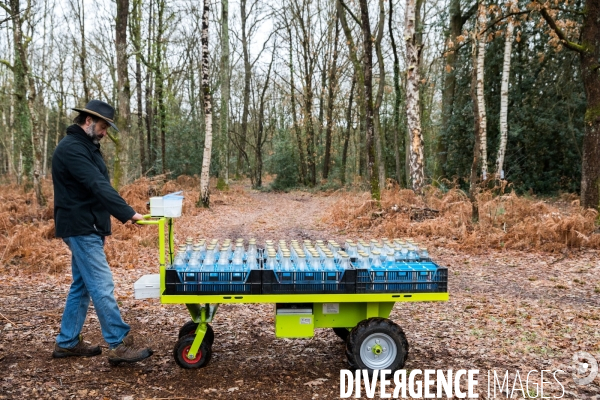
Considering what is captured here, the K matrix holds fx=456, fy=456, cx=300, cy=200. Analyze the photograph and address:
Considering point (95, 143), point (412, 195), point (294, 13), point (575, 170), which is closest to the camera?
point (95, 143)

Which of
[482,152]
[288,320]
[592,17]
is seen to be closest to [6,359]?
[288,320]

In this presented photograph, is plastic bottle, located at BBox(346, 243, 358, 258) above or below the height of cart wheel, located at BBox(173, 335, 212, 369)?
above

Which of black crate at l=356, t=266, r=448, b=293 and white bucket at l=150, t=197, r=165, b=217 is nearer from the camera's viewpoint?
white bucket at l=150, t=197, r=165, b=217

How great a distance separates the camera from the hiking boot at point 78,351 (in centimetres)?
459

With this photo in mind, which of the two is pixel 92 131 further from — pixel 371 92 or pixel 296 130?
pixel 296 130

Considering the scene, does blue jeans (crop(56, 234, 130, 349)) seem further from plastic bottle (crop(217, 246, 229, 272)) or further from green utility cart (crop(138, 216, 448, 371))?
plastic bottle (crop(217, 246, 229, 272))

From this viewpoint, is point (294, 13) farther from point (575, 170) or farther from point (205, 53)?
point (575, 170)

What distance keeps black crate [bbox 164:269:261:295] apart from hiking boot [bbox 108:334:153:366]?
0.92m

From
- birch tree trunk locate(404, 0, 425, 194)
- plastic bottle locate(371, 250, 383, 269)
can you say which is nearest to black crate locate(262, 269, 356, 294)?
plastic bottle locate(371, 250, 383, 269)

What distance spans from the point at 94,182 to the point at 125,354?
1.67m

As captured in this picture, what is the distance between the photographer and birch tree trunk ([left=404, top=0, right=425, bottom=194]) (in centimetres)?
1190

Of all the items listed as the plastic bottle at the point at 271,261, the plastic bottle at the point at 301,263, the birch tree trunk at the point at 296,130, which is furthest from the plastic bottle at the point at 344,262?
the birch tree trunk at the point at 296,130

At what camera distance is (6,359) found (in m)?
4.54

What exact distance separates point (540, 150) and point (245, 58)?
18.6 meters
